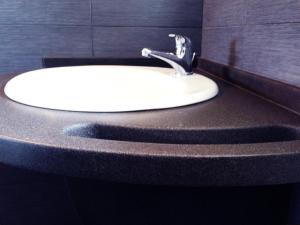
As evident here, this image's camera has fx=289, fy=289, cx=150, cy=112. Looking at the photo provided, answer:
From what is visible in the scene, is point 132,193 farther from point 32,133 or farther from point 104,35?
point 104,35

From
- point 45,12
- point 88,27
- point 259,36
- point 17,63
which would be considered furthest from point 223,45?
point 17,63

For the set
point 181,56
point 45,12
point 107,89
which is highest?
point 45,12

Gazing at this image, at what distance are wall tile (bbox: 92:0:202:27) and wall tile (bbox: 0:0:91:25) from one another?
0.06 m

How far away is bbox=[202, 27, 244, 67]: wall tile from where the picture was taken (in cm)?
90

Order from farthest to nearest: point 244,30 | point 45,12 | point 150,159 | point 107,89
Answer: point 45,12 < point 107,89 < point 244,30 < point 150,159

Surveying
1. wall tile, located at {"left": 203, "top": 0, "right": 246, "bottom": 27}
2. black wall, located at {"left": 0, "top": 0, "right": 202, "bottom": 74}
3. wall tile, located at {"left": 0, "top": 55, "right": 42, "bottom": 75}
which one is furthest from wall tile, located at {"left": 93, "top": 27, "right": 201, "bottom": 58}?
wall tile, located at {"left": 0, "top": 55, "right": 42, "bottom": 75}

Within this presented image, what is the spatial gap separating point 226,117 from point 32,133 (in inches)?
13.3

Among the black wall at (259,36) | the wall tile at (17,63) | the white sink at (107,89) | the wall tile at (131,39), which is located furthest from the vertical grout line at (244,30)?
the wall tile at (17,63)

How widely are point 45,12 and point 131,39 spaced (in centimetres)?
37

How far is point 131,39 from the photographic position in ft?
4.14

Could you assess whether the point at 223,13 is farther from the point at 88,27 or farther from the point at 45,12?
the point at 45,12

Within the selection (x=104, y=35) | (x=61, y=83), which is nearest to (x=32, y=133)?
(x=61, y=83)

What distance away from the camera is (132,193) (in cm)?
42

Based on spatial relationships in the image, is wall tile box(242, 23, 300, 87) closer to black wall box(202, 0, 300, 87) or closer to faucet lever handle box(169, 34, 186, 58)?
black wall box(202, 0, 300, 87)
